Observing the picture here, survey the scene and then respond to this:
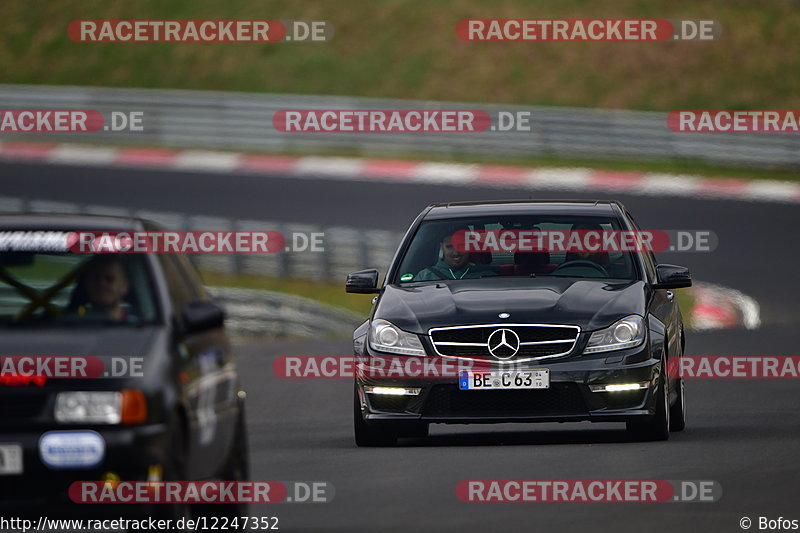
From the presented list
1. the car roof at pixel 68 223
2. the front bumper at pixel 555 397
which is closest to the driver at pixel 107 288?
the car roof at pixel 68 223

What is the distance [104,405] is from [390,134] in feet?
110

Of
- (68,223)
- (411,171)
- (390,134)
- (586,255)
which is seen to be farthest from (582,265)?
(390,134)

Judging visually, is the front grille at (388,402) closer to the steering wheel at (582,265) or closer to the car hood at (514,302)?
the car hood at (514,302)

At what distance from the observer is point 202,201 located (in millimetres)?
35500

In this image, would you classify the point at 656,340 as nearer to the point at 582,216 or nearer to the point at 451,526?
the point at 582,216

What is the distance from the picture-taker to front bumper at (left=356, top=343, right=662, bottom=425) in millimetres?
11539

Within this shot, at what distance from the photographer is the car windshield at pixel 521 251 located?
12570 mm

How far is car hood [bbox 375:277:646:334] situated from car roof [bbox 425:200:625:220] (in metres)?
0.63

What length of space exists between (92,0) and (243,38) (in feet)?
19.1

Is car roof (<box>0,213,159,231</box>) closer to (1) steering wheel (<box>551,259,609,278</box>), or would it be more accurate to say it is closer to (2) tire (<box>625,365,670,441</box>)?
(2) tire (<box>625,365,670,441</box>)

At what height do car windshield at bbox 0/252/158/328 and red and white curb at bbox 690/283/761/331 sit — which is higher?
red and white curb at bbox 690/283/761/331

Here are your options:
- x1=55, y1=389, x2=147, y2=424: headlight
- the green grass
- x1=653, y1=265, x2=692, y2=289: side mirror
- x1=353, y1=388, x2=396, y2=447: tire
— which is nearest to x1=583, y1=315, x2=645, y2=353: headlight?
x1=653, y1=265, x2=692, y2=289: side mirror

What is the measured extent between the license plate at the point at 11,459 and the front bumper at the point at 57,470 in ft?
0.05

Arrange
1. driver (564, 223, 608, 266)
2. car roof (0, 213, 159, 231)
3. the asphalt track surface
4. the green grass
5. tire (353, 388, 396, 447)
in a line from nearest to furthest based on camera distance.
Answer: car roof (0, 213, 159, 231) < the asphalt track surface < tire (353, 388, 396, 447) < driver (564, 223, 608, 266) < the green grass
